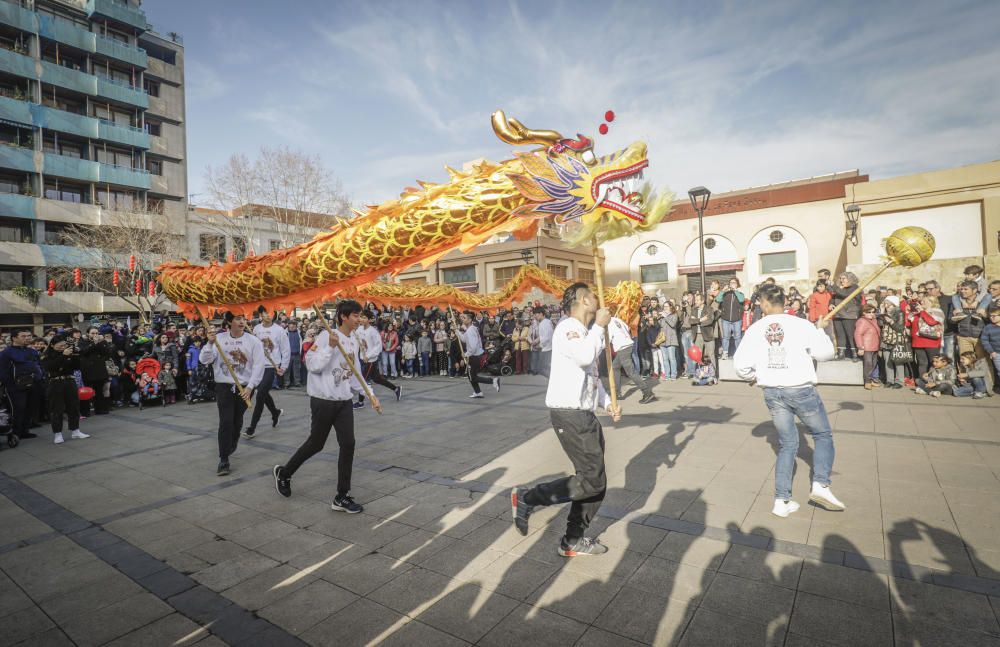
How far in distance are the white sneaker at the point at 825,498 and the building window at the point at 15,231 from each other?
126ft

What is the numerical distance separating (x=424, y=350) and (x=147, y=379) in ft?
22.9

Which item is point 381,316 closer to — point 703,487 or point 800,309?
point 800,309

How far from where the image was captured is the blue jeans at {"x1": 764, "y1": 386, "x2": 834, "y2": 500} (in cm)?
407

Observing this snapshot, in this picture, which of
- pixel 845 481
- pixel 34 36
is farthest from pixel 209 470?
pixel 34 36

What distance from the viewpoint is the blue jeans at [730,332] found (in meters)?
11.8

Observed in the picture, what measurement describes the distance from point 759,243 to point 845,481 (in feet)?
84.2

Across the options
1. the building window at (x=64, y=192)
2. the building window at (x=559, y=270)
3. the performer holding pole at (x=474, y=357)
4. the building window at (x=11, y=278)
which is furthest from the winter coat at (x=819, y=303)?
the building window at (x=64, y=192)

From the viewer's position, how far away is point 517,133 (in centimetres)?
514

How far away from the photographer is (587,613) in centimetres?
285

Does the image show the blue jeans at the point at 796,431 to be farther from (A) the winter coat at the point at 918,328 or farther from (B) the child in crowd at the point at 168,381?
(B) the child in crowd at the point at 168,381

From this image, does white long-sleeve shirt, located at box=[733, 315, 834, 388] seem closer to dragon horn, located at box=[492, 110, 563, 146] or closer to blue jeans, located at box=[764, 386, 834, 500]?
blue jeans, located at box=[764, 386, 834, 500]

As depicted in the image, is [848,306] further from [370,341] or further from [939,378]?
[370,341]

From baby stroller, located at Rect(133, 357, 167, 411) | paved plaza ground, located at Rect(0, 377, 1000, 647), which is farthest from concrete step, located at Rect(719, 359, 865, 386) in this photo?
baby stroller, located at Rect(133, 357, 167, 411)

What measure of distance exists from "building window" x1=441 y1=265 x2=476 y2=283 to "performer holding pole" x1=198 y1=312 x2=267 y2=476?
80.3 ft
